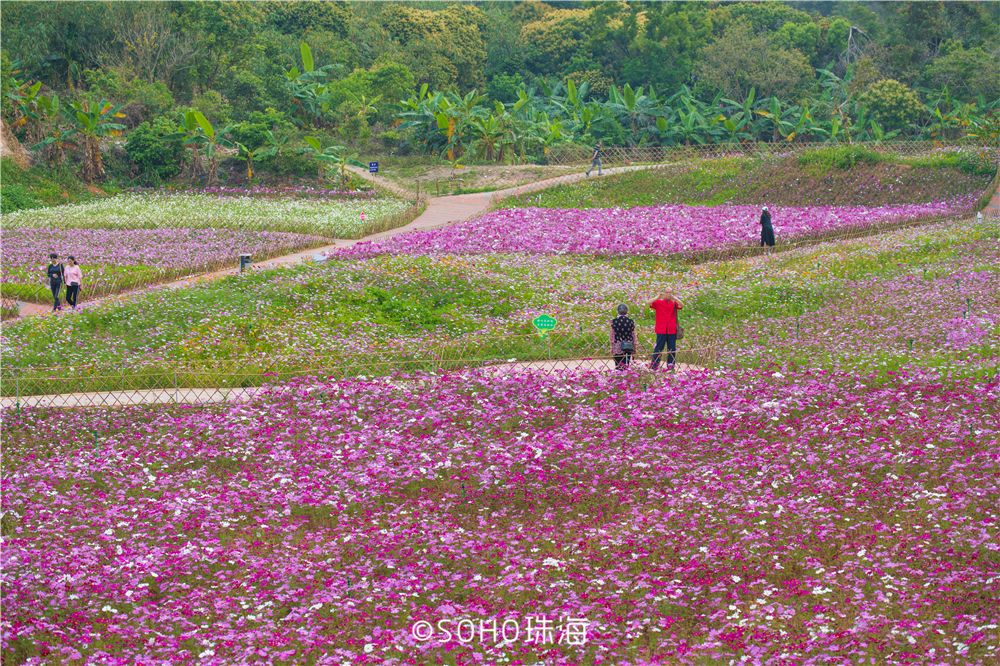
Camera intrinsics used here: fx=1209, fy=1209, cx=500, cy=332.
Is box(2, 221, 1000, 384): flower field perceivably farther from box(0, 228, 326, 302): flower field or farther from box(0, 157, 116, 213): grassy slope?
box(0, 157, 116, 213): grassy slope

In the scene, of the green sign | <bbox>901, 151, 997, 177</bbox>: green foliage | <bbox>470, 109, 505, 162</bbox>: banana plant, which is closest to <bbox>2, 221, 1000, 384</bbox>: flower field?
the green sign

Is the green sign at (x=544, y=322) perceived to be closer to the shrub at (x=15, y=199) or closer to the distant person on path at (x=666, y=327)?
the distant person on path at (x=666, y=327)

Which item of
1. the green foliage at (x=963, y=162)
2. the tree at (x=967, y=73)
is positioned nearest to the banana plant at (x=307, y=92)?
the green foliage at (x=963, y=162)

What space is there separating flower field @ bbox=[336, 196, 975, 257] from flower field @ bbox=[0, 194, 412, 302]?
4.54 metres

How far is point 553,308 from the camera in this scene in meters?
27.4

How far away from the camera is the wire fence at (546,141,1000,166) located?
52719mm

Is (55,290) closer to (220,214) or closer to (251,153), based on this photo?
(220,214)

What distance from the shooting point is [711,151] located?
58.8 meters

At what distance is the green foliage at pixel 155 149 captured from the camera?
5541cm

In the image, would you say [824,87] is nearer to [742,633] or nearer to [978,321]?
[978,321]

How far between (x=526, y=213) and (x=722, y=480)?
26.4 meters

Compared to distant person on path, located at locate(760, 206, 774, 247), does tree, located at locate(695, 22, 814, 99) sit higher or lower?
higher

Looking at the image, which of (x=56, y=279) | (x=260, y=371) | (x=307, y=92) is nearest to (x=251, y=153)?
(x=307, y=92)

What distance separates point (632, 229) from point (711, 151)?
22.6 metres
